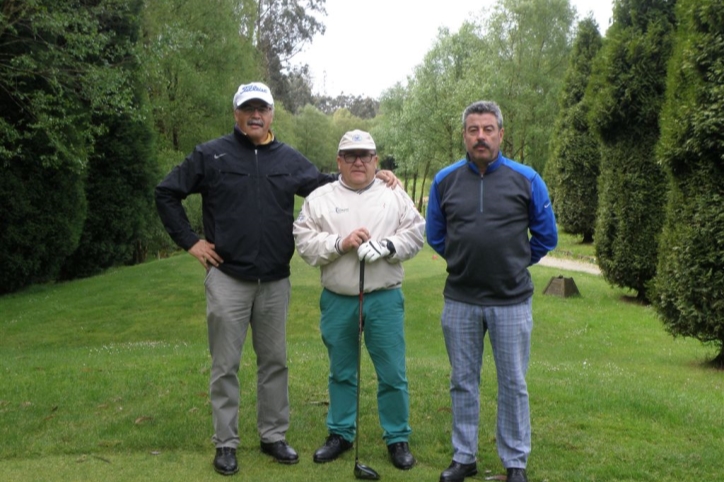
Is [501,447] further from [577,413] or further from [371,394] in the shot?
[371,394]

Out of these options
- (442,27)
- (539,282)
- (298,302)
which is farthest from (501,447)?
(442,27)

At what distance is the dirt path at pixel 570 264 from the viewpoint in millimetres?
22750

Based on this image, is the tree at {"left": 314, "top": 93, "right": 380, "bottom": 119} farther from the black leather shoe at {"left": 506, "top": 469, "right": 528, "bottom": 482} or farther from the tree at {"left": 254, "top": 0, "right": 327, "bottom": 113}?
the black leather shoe at {"left": 506, "top": 469, "right": 528, "bottom": 482}

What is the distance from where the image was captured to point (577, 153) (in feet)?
88.4

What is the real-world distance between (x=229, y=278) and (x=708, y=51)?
7.46 m

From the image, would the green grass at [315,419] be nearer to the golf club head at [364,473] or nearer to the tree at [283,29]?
the golf club head at [364,473]

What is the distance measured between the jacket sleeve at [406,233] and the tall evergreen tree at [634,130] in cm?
1136

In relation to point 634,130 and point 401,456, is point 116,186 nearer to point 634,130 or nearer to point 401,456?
point 634,130

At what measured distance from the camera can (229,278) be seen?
485cm

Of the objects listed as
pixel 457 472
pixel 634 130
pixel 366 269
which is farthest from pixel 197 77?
pixel 457 472

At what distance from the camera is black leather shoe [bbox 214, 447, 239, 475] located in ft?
15.3

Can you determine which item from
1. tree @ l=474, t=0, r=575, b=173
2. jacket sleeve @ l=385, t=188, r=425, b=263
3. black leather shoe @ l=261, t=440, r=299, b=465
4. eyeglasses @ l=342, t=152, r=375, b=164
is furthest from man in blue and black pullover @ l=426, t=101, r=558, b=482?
tree @ l=474, t=0, r=575, b=173

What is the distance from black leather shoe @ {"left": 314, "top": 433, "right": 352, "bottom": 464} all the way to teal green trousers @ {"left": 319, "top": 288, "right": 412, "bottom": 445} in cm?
5

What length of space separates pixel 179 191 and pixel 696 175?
23.5 feet
